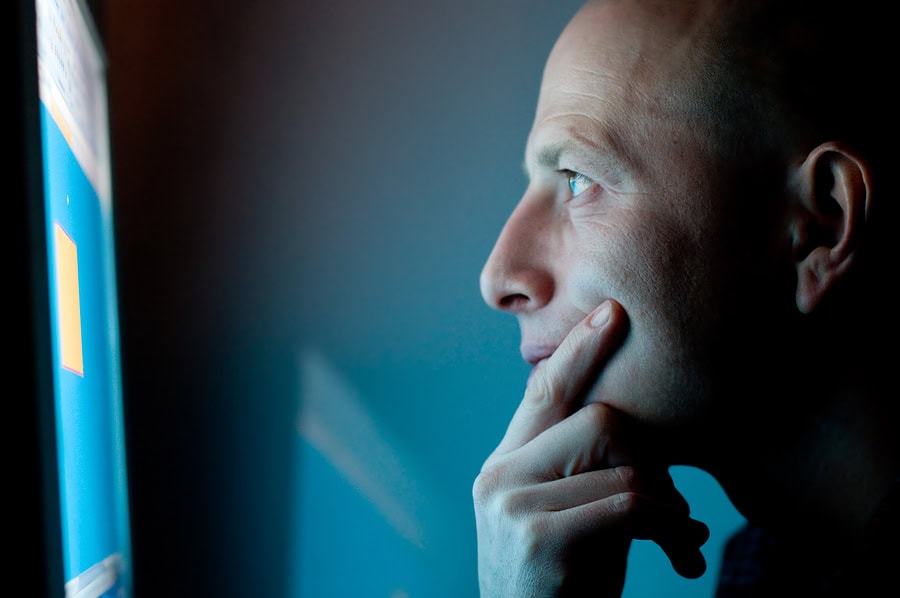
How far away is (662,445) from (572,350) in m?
0.18

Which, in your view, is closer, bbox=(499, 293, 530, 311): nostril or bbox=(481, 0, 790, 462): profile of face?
bbox=(481, 0, 790, 462): profile of face

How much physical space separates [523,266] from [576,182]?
142 mm

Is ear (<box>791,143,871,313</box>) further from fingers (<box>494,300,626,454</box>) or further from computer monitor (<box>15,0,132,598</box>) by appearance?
computer monitor (<box>15,0,132,598</box>)

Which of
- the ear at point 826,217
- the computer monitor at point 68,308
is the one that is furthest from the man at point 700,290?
→ the computer monitor at point 68,308

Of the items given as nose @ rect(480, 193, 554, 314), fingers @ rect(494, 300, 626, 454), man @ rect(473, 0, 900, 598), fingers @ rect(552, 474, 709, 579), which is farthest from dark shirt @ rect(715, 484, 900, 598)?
nose @ rect(480, 193, 554, 314)

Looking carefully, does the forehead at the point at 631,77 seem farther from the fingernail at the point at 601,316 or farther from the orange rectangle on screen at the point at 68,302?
the orange rectangle on screen at the point at 68,302

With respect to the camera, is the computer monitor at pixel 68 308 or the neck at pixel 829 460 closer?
the computer monitor at pixel 68 308

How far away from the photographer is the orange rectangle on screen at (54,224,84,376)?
731mm

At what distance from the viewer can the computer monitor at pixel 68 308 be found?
1.77 ft

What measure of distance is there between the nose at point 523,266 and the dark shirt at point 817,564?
0.48 m

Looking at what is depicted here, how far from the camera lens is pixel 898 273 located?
3.15 ft

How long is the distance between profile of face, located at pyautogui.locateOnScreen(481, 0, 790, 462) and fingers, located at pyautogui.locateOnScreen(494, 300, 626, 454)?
0.02 m

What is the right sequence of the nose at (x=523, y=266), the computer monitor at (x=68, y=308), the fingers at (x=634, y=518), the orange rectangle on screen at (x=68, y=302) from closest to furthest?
the computer monitor at (x=68, y=308), the orange rectangle on screen at (x=68, y=302), the fingers at (x=634, y=518), the nose at (x=523, y=266)

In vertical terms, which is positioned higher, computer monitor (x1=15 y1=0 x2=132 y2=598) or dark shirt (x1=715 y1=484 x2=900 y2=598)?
computer monitor (x1=15 y1=0 x2=132 y2=598)
